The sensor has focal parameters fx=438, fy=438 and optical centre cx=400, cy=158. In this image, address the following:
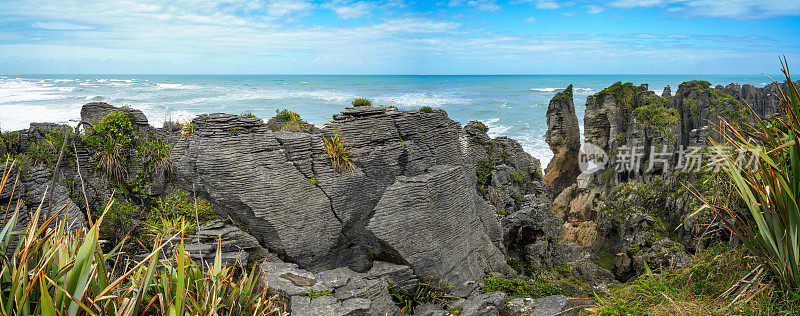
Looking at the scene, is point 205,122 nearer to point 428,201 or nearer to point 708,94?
point 428,201

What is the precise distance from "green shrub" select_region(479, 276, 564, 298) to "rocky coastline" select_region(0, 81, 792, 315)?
46 millimetres

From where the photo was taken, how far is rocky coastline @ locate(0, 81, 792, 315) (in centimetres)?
851

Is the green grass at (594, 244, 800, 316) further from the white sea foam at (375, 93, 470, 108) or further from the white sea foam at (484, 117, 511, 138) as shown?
the white sea foam at (375, 93, 470, 108)

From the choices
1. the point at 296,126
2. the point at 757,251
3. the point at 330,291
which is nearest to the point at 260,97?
the point at 296,126

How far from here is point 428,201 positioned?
953 centimetres

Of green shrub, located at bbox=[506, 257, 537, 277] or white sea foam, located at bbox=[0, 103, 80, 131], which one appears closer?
green shrub, located at bbox=[506, 257, 537, 277]

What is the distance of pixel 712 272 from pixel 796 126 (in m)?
1.93

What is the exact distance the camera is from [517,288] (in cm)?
962

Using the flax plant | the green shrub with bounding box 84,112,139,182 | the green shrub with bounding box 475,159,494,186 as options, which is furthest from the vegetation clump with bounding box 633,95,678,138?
the green shrub with bounding box 84,112,139,182

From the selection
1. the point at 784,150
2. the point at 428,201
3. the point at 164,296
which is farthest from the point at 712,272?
the point at 164,296

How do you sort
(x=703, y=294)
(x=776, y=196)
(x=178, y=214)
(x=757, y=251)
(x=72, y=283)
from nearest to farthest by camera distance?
(x=72, y=283), (x=776, y=196), (x=757, y=251), (x=703, y=294), (x=178, y=214)

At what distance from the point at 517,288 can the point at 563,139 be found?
22976mm

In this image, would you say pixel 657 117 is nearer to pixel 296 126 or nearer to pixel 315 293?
pixel 296 126

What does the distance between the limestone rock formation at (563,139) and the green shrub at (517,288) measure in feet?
68.7
